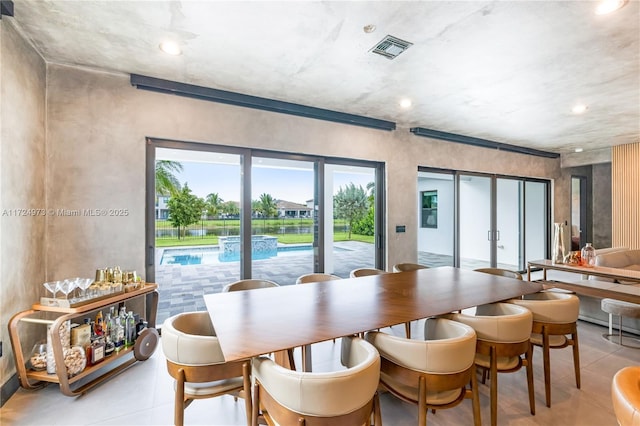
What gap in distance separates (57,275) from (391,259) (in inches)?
173

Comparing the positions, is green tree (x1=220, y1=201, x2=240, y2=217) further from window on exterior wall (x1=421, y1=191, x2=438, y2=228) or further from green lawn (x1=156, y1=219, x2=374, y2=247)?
window on exterior wall (x1=421, y1=191, x2=438, y2=228)

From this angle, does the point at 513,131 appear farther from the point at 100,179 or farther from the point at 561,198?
the point at 100,179

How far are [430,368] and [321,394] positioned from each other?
65 centimetres

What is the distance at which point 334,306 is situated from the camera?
215cm

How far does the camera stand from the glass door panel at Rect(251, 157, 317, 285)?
418 cm

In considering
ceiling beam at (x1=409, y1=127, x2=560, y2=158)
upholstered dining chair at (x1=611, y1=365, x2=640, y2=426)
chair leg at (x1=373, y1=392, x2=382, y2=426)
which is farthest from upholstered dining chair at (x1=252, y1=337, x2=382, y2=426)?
ceiling beam at (x1=409, y1=127, x2=560, y2=158)

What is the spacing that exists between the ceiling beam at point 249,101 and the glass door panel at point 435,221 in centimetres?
333

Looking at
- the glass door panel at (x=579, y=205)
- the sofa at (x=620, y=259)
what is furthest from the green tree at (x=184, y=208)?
the glass door panel at (x=579, y=205)

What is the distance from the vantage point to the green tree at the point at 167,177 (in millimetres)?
3635

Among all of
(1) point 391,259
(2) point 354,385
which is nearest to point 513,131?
(1) point 391,259

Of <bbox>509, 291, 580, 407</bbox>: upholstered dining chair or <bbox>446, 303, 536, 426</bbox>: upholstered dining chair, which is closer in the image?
<bbox>446, 303, 536, 426</bbox>: upholstered dining chair

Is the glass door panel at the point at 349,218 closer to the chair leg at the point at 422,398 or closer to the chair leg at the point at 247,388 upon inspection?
the chair leg at the point at 247,388

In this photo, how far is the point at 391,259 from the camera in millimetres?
5055

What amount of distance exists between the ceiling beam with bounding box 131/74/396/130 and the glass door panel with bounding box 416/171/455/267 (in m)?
3.33
